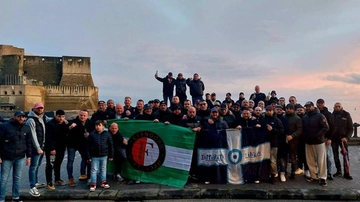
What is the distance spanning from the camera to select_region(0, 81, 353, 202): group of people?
19.8ft

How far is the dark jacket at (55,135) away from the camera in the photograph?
6.39 m

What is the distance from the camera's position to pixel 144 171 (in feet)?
22.7

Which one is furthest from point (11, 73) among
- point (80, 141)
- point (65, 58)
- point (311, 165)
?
point (311, 165)

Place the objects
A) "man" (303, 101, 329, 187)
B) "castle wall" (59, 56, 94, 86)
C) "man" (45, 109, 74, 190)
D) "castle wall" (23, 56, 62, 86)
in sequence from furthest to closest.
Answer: "castle wall" (59, 56, 94, 86) → "castle wall" (23, 56, 62, 86) → "man" (303, 101, 329, 187) → "man" (45, 109, 74, 190)

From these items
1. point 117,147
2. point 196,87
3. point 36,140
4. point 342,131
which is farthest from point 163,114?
point 342,131

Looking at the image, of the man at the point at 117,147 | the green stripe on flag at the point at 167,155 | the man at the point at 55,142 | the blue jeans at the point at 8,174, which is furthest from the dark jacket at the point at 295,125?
the blue jeans at the point at 8,174

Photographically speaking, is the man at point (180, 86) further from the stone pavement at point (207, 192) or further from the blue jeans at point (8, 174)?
the blue jeans at point (8, 174)

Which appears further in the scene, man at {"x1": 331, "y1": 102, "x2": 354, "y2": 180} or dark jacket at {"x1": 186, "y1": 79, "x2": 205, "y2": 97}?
dark jacket at {"x1": 186, "y1": 79, "x2": 205, "y2": 97}

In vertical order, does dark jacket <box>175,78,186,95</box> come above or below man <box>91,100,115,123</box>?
above

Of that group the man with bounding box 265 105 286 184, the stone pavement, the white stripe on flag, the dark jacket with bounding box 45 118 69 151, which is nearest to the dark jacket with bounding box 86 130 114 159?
the dark jacket with bounding box 45 118 69 151

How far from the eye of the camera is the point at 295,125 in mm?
6984

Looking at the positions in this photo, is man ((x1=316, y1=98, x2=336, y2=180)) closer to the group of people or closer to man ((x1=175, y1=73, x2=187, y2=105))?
the group of people

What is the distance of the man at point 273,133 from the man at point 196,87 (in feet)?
15.4

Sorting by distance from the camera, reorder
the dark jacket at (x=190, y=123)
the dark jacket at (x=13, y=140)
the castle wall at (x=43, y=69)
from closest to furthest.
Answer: the dark jacket at (x=13, y=140), the dark jacket at (x=190, y=123), the castle wall at (x=43, y=69)
